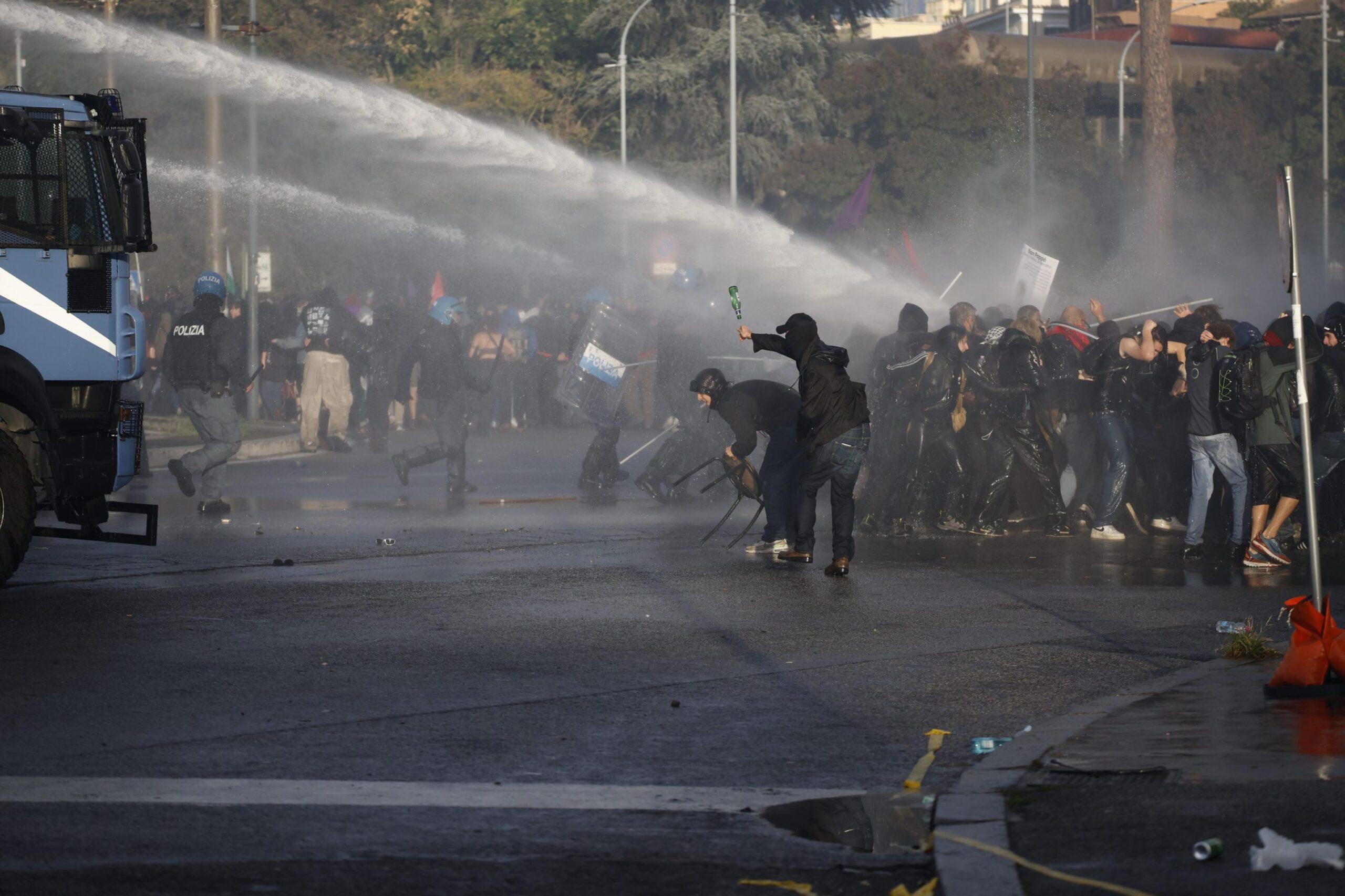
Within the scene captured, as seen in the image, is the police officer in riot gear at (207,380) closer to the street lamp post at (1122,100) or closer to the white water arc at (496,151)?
the white water arc at (496,151)

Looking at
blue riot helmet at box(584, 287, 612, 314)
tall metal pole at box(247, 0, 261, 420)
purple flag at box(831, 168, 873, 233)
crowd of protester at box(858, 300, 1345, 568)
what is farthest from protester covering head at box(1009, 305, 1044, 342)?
tall metal pole at box(247, 0, 261, 420)

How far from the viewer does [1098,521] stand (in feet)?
46.2

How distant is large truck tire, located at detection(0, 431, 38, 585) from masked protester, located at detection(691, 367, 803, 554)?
486cm

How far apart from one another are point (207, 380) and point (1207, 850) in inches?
468

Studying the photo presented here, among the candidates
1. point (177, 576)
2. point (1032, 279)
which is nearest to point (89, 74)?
point (1032, 279)

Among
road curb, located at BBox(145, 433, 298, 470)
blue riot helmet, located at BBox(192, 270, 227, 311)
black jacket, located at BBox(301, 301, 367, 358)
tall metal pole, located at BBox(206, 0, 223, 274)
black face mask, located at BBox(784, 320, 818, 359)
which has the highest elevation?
tall metal pole, located at BBox(206, 0, 223, 274)

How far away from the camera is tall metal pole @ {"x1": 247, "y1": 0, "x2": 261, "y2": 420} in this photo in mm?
24719

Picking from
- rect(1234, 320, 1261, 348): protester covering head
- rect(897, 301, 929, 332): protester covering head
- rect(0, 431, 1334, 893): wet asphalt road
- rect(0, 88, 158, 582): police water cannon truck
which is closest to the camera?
rect(0, 431, 1334, 893): wet asphalt road

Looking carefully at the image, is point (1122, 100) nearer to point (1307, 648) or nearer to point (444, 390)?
point (444, 390)

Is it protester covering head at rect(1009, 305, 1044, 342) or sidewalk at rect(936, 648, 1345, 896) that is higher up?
protester covering head at rect(1009, 305, 1044, 342)

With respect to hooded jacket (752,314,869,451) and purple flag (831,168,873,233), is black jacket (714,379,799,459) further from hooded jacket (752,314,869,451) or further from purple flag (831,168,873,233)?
purple flag (831,168,873,233)

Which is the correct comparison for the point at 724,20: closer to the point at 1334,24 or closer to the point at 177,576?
the point at 1334,24

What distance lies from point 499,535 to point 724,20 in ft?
107

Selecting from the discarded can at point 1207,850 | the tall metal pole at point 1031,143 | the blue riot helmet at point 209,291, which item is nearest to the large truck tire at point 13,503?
the blue riot helmet at point 209,291
